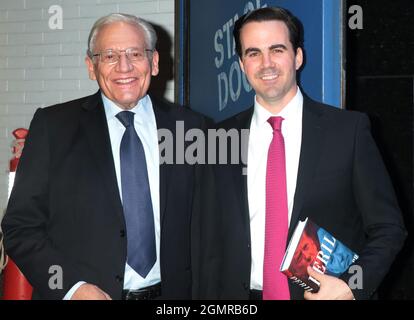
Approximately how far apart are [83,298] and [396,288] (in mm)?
3306

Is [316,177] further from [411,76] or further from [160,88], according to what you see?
[160,88]

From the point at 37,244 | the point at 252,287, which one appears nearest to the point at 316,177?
the point at 252,287

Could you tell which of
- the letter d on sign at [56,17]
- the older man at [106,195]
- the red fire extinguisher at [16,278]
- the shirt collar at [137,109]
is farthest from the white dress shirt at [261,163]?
the letter d on sign at [56,17]

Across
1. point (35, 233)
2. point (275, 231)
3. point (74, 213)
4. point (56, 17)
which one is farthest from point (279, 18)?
point (56, 17)

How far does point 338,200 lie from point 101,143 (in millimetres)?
Answer: 838

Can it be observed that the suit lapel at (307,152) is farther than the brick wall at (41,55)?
No

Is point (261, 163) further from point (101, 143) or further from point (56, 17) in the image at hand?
point (56, 17)

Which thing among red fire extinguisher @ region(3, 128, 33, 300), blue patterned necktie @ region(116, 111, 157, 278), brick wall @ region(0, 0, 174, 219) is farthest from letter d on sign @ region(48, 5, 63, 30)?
blue patterned necktie @ region(116, 111, 157, 278)

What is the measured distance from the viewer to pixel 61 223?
2.15 m

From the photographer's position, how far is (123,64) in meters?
2.27

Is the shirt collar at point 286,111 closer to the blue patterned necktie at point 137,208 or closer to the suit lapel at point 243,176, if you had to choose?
the suit lapel at point 243,176

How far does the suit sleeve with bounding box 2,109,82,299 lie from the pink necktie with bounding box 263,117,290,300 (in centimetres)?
64

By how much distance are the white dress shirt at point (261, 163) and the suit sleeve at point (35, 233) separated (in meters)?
0.61

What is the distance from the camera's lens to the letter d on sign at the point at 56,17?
5.64 meters
